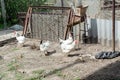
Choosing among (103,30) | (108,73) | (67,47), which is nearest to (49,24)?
(103,30)

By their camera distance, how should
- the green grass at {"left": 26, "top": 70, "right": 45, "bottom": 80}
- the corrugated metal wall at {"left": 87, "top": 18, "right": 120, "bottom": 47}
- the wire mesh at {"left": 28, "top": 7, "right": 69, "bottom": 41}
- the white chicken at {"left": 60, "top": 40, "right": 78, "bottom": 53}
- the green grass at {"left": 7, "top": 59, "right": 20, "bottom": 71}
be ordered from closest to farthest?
the green grass at {"left": 26, "top": 70, "right": 45, "bottom": 80} < the green grass at {"left": 7, "top": 59, "right": 20, "bottom": 71} < the white chicken at {"left": 60, "top": 40, "right": 78, "bottom": 53} < the corrugated metal wall at {"left": 87, "top": 18, "right": 120, "bottom": 47} < the wire mesh at {"left": 28, "top": 7, "right": 69, "bottom": 41}

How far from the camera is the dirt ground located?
278 inches

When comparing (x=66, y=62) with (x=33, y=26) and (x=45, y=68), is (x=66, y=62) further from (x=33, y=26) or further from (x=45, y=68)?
(x=33, y=26)

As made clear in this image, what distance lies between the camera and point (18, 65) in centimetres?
820

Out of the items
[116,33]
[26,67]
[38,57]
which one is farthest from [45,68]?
[116,33]

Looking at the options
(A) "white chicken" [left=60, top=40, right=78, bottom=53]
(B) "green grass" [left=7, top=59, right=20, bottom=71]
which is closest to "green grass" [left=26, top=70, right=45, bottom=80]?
(B) "green grass" [left=7, top=59, right=20, bottom=71]

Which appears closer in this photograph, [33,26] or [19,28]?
[33,26]

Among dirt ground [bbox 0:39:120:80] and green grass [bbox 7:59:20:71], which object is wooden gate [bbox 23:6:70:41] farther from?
green grass [bbox 7:59:20:71]

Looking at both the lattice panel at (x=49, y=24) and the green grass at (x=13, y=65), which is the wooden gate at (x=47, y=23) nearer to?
the lattice panel at (x=49, y=24)

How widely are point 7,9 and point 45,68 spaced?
947cm

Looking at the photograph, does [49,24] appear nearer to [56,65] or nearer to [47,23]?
[47,23]

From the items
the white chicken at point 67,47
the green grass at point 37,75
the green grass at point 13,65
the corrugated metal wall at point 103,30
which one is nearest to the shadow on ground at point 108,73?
the green grass at point 37,75

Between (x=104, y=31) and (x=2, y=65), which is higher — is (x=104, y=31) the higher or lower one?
the higher one

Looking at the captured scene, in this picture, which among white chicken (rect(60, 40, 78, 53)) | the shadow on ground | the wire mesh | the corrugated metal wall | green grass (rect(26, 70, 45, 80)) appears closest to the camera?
the shadow on ground
